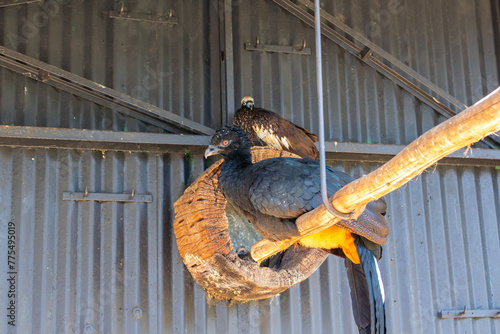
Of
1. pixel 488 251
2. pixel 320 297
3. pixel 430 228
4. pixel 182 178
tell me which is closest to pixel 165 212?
pixel 182 178

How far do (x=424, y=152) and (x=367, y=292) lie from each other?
1.39 metres

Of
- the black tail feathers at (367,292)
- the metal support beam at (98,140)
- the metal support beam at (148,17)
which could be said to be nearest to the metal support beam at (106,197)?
the metal support beam at (98,140)

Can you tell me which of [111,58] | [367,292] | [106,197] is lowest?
[367,292]

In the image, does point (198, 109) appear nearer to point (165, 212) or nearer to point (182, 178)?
point (182, 178)

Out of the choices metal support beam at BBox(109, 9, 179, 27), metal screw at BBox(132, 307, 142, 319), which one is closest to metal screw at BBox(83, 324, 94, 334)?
metal screw at BBox(132, 307, 142, 319)

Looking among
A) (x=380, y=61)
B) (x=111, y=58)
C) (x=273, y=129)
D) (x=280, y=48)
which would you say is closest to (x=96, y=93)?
(x=111, y=58)

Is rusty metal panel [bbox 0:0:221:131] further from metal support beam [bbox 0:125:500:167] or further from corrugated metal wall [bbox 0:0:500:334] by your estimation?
metal support beam [bbox 0:125:500:167]

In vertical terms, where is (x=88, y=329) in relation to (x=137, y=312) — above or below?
below

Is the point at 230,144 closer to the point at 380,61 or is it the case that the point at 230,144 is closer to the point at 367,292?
the point at 367,292

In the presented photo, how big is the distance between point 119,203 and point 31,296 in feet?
3.22

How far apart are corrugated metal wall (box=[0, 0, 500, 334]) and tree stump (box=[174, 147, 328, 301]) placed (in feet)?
1.57

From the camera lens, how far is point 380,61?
5379mm

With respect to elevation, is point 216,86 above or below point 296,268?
above

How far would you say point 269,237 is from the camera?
317 cm
